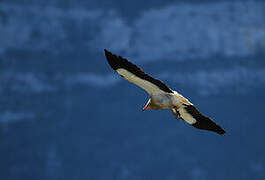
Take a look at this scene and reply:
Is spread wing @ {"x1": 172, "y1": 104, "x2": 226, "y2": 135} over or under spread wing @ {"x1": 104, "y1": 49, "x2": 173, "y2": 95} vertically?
over

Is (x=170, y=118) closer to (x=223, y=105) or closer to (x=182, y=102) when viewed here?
(x=223, y=105)

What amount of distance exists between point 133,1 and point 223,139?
35.3m

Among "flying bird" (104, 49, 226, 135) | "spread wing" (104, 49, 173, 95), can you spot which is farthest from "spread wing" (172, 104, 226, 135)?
"spread wing" (104, 49, 173, 95)

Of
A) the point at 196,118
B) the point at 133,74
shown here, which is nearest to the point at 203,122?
the point at 196,118

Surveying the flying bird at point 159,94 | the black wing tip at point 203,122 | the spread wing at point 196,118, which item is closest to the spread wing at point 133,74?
the flying bird at point 159,94

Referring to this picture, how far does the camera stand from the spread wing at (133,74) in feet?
45.5

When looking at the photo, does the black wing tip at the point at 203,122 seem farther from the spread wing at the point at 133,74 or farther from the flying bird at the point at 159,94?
the spread wing at the point at 133,74

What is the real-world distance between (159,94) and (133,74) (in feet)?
3.94

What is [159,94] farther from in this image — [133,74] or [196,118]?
[196,118]

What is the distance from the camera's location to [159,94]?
1489cm

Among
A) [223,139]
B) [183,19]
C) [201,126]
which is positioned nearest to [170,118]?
[223,139]

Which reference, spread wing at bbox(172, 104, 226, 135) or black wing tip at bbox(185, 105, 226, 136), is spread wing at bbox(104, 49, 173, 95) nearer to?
spread wing at bbox(172, 104, 226, 135)

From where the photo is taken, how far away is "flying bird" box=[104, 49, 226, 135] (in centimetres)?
1400

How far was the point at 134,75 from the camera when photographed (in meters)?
14.3
